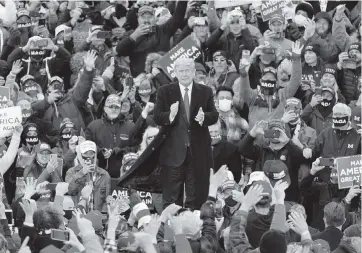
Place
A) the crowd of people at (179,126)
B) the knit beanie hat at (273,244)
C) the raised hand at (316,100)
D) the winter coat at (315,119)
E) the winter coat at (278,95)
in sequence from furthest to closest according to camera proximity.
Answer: the raised hand at (316,100) < the winter coat at (315,119) < the winter coat at (278,95) < the crowd of people at (179,126) < the knit beanie hat at (273,244)

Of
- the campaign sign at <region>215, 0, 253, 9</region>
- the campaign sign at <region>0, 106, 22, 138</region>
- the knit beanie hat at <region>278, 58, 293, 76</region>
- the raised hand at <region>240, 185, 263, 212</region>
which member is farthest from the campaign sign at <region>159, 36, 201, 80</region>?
the raised hand at <region>240, 185, 263, 212</region>

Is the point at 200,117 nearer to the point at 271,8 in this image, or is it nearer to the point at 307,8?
the point at 271,8

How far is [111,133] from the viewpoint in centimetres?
2097

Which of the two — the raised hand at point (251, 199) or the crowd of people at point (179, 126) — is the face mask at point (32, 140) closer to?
the crowd of people at point (179, 126)

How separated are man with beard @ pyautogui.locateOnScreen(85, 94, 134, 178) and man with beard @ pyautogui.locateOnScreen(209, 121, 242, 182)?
1274 millimetres

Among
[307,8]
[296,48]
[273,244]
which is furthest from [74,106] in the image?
[273,244]

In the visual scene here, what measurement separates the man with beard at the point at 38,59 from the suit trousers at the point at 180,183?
561 centimetres

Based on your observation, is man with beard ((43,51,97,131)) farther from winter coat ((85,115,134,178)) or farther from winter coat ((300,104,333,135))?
winter coat ((300,104,333,135))

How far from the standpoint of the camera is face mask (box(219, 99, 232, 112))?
812 inches

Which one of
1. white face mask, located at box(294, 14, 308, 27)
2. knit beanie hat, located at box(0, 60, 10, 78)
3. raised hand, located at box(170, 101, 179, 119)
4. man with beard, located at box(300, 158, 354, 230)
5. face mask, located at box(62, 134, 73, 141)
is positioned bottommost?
man with beard, located at box(300, 158, 354, 230)

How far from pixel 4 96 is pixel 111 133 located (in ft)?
4.75

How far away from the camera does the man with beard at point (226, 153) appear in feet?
65.1

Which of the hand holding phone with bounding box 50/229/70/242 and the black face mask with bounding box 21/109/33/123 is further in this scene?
the black face mask with bounding box 21/109/33/123

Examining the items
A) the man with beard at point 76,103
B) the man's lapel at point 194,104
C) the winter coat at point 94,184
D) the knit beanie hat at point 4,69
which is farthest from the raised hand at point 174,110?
the knit beanie hat at point 4,69
